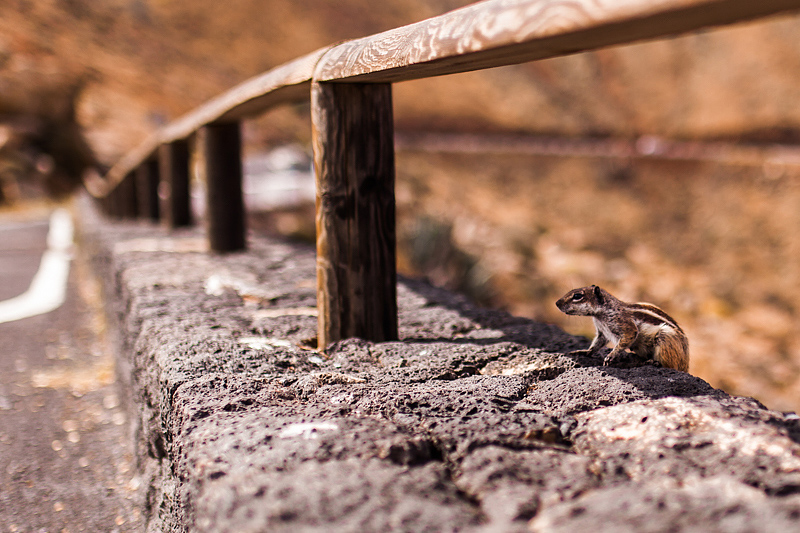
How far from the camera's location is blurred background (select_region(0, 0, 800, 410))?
15.0m

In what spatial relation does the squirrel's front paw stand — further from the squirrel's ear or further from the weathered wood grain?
the weathered wood grain

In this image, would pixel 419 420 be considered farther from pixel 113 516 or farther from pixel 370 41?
pixel 113 516

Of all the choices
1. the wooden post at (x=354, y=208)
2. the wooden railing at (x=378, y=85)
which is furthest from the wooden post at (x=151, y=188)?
the wooden post at (x=354, y=208)

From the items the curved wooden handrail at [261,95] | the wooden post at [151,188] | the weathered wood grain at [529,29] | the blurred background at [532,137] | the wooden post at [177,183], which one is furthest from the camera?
the blurred background at [532,137]

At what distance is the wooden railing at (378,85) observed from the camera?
1.10 meters

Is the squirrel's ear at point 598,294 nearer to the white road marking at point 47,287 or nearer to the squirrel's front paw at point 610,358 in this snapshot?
the squirrel's front paw at point 610,358

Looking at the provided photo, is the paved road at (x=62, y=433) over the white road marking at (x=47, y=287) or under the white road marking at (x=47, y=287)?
under

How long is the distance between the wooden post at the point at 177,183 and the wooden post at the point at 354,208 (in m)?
3.19

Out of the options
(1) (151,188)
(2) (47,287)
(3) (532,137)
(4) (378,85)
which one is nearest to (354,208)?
(4) (378,85)

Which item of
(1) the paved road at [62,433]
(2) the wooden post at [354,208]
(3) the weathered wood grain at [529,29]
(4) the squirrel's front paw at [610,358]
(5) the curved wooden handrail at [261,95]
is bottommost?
(1) the paved road at [62,433]

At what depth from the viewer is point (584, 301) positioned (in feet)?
6.24

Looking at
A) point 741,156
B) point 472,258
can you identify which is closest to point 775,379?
point 472,258

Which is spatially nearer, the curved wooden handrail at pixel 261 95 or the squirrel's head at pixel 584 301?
the squirrel's head at pixel 584 301

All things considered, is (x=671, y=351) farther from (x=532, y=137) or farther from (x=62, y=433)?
(x=532, y=137)
